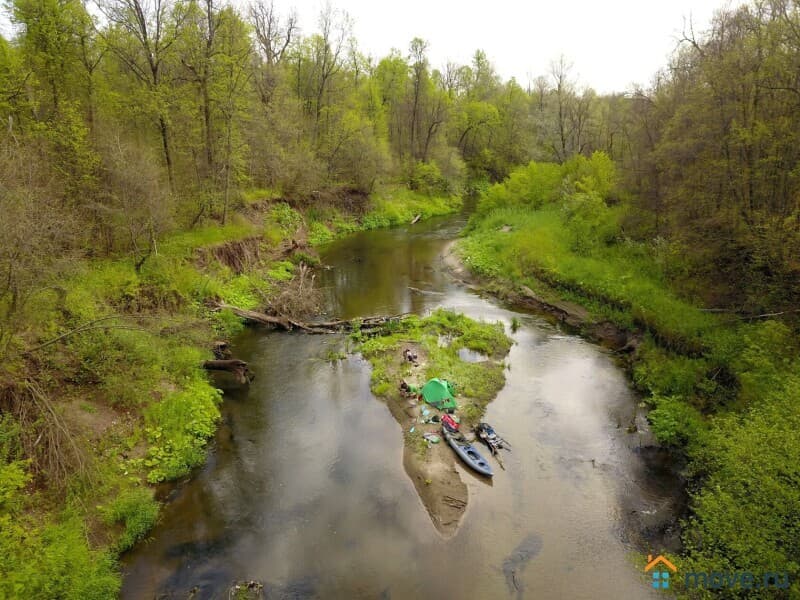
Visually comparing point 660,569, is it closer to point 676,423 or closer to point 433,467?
point 676,423

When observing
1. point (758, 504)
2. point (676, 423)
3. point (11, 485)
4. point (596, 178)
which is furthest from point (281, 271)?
point (758, 504)

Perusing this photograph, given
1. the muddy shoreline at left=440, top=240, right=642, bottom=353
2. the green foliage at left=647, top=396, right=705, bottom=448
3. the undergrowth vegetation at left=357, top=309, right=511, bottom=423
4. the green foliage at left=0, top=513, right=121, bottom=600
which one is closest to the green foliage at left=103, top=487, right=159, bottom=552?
the green foliage at left=0, top=513, right=121, bottom=600

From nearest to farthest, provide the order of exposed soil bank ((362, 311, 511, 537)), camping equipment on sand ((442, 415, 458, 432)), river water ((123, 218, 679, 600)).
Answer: river water ((123, 218, 679, 600)) → exposed soil bank ((362, 311, 511, 537)) → camping equipment on sand ((442, 415, 458, 432))

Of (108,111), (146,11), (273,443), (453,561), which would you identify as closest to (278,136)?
(146,11)

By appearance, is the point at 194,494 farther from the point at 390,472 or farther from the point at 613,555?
the point at 613,555

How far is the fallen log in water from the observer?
792 inches

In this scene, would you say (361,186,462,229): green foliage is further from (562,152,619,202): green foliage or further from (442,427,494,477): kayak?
(442,427,494,477): kayak

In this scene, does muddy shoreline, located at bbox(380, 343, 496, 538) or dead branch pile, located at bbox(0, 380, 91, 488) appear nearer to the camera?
dead branch pile, located at bbox(0, 380, 91, 488)

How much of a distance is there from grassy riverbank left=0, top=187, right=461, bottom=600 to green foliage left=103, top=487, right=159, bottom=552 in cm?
2

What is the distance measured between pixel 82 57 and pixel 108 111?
2095 millimetres

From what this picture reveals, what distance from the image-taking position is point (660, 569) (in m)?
9.14

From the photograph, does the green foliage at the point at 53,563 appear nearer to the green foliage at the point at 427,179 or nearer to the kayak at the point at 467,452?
the kayak at the point at 467,452

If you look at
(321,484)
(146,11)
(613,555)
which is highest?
(146,11)

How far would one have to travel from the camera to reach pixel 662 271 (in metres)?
19.8
